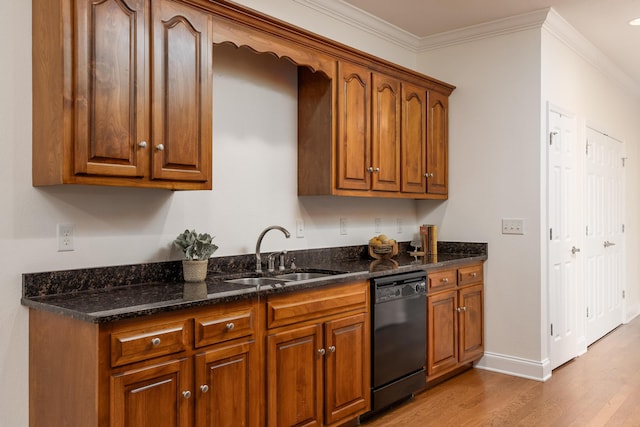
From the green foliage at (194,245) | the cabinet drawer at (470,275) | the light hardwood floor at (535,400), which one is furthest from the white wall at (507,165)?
the green foliage at (194,245)

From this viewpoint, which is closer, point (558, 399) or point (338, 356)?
point (338, 356)

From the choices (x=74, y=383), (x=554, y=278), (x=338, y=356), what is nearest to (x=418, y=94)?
(x=554, y=278)

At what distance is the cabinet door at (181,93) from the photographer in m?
2.33

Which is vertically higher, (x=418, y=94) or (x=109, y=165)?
(x=418, y=94)

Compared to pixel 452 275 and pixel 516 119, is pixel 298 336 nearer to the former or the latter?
pixel 452 275

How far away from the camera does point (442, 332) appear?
3707mm

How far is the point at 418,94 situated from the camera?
4086 millimetres

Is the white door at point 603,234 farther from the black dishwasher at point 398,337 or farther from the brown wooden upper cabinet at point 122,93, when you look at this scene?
the brown wooden upper cabinet at point 122,93

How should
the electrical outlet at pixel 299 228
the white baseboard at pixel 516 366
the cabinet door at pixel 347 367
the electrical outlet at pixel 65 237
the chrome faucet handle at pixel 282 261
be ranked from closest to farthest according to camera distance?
the electrical outlet at pixel 65 237
the cabinet door at pixel 347 367
the chrome faucet handle at pixel 282 261
the electrical outlet at pixel 299 228
the white baseboard at pixel 516 366

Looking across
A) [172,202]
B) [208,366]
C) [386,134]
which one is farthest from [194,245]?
[386,134]

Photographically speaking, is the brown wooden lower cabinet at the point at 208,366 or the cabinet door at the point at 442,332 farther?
the cabinet door at the point at 442,332

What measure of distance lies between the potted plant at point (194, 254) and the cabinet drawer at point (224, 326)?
42cm

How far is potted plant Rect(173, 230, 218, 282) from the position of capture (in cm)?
264

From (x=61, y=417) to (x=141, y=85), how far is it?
1.37 meters
